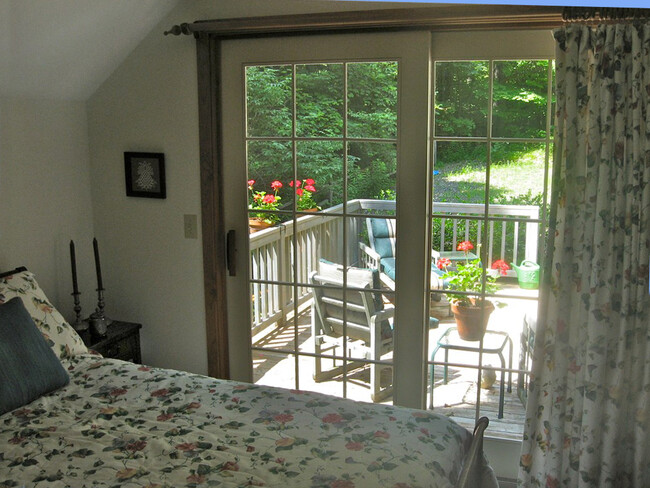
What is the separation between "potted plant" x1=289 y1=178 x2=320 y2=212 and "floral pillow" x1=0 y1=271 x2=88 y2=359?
1.19 metres

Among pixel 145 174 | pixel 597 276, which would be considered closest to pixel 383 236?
pixel 597 276

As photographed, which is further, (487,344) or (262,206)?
(262,206)

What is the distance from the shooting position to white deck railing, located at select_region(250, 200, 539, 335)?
2945mm

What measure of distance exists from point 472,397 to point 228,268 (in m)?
1.37

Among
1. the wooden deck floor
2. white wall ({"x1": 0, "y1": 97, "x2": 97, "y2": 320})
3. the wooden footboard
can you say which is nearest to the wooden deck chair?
the wooden deck floor

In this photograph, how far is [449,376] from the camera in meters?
3.22

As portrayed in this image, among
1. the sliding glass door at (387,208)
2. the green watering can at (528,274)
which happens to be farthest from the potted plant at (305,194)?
the green watering can at (528,274)

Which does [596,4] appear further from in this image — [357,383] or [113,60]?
[113,60]

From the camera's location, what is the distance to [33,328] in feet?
8.32

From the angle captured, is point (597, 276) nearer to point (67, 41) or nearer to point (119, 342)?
point (119, 342)

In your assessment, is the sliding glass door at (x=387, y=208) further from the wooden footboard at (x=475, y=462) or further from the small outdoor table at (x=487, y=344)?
the wooden footboard at (x=475, y=462)

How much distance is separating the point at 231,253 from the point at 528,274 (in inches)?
56.9

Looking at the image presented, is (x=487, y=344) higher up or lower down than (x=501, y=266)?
lower down

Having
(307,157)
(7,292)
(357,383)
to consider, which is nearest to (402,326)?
(357,383)
